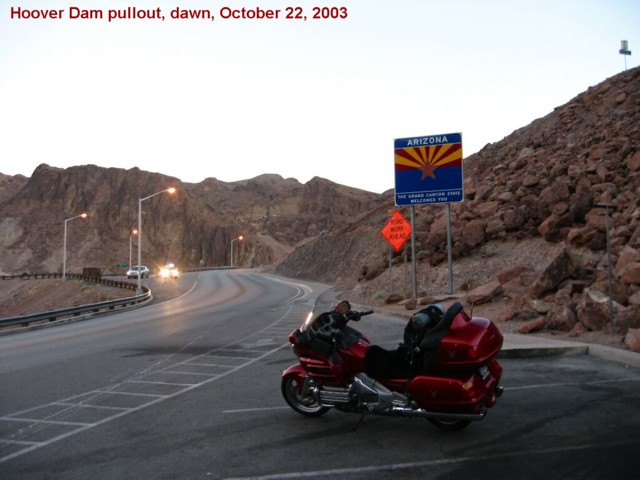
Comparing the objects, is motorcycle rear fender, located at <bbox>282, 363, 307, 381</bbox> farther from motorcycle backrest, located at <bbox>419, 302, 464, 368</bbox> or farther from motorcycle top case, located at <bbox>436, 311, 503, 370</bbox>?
motorcycle top case, located at <bbox>436, 311, 503, 370</bbox>

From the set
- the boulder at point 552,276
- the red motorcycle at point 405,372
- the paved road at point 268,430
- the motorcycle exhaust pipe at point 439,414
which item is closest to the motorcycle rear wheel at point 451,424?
the red motorcycle at point 405,372

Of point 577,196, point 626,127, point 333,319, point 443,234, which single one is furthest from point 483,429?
point 626,127

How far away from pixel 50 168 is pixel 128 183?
19.9 meters

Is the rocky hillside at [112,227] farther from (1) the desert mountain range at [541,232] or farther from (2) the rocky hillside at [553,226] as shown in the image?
(2) the rocky hillside at [553,226]

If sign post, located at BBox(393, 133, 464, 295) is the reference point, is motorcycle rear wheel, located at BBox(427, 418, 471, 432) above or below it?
below

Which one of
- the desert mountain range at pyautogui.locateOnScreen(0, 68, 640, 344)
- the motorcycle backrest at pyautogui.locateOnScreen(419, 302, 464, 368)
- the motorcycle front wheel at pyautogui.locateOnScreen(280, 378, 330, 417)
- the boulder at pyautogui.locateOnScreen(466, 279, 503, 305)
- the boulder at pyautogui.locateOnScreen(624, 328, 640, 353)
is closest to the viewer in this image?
the motorcycle backrest at pyautogui.locateOnScreen(419, 302, 464, 368)

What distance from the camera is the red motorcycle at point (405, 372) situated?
574cm

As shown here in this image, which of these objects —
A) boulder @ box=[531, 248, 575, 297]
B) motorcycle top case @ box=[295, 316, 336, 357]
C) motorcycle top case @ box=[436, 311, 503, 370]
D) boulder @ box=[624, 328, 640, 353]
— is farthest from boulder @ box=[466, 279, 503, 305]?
motorcycle top case @ box=[436, 311, 503, 370]

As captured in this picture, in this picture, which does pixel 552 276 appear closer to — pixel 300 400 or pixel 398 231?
pixel 398 231

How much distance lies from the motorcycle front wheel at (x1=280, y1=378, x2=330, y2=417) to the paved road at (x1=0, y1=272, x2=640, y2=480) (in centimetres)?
12

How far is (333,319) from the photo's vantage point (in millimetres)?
6664

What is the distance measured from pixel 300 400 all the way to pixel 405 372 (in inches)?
60.7

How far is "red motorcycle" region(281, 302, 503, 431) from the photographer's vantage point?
574 centimetres

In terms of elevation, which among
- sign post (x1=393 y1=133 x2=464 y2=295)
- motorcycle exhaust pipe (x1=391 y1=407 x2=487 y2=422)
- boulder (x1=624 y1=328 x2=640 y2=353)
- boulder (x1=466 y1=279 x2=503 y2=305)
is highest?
sign post (x1=393 y1=133 x2=464 y2=295)
